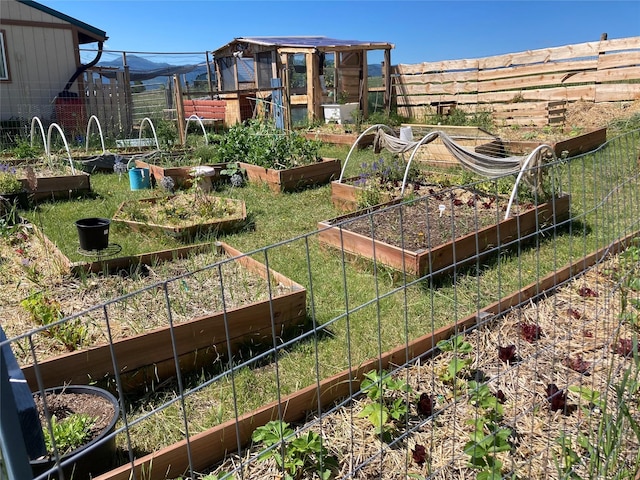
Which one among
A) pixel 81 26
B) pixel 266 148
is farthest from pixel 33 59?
pixel 266 148

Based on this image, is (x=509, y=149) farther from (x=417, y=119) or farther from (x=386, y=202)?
(x=417, y=119)

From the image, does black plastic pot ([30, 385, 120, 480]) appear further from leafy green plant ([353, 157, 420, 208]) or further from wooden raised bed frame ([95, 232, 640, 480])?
leafy green plant ([353, 157, 420, 208])

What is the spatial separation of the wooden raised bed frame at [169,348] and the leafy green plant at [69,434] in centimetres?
43

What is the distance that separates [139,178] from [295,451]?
5.72 metres

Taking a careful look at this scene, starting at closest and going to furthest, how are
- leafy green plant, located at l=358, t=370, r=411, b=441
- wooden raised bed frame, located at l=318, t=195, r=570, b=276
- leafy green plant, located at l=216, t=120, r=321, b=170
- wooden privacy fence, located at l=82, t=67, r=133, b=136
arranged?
leafy green plant, located at l=358, t=370, r=411, b=441 → wooden raised bed frame, located at l=318, t=195, r=570, b=276 → leafy green plant, located at l=216, t=120, r=321, b=170 → wooden privacy fence, located at l=82, t=67, r=133, b=136

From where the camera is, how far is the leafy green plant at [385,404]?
235 centimetres

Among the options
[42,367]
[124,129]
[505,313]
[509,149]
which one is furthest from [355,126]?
[42,367]

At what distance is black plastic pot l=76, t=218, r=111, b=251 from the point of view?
14.4 feet

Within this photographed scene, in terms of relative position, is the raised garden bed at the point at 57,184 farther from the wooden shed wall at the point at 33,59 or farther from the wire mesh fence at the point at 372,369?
the wooden shed wall at the point at 33,59

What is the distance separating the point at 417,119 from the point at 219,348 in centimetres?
1218

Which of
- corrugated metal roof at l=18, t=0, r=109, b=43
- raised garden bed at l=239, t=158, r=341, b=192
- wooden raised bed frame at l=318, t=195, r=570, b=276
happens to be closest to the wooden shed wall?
corrugated metal roof at l=18, t=0, r=109, b=43

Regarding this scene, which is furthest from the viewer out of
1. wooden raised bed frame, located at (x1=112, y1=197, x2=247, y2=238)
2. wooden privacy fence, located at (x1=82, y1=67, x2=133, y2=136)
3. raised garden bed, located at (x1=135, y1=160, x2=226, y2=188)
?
wooden privacy fence, located at (x1=82, y1=67, x2=133, y2=136)

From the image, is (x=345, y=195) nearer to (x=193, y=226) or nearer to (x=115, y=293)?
(x=193, y=226)

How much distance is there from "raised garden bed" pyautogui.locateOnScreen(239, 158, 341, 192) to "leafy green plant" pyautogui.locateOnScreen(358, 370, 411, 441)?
4.44m
